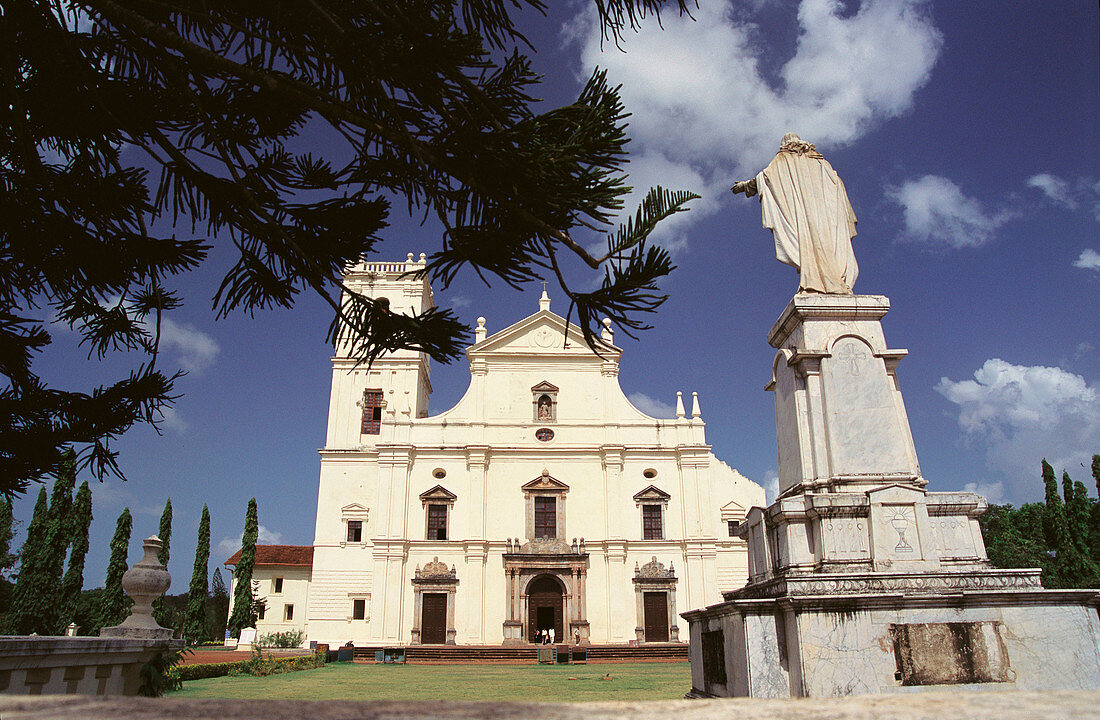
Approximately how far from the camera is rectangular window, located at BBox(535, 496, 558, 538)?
30.3 m

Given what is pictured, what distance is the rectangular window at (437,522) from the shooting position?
98.7 feet

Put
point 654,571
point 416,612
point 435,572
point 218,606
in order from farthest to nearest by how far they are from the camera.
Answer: point 218,606 → point 654,571 → point 435,572 → point 416,612

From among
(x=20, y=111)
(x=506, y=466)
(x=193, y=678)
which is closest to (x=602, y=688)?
(x=193, y=678)

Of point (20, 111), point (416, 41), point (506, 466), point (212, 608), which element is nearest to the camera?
point (416, 41)

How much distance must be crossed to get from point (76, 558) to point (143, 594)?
3048 cm

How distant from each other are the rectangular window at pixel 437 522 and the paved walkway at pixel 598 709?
2965 cm

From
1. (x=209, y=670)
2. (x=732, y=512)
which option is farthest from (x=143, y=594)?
(x=732, y=512)

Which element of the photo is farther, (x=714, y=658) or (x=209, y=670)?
(x=209, y=670)

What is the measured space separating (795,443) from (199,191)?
6.22 metres

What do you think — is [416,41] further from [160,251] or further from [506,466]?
[506,466]

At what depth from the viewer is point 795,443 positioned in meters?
7.63

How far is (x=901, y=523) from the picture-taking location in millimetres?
6492

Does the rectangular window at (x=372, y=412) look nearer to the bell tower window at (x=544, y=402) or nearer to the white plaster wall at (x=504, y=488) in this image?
the white plaster wall at (x=504, y=488)

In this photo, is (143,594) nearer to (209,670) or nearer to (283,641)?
(209,670)
